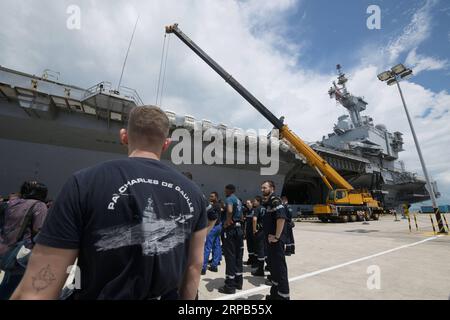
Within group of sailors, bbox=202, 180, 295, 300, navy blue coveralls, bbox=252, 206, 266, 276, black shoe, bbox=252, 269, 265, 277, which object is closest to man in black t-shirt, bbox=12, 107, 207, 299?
group of sailors, bbox=202, 180, 295, 300

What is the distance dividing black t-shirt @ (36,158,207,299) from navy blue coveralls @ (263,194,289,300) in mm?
2876

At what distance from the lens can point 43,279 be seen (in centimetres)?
87

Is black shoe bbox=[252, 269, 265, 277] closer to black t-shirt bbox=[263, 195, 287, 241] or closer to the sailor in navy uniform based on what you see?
the sailor in navy uniform

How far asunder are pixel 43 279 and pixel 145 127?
81 cm

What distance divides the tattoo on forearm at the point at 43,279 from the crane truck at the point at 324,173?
14.4 m

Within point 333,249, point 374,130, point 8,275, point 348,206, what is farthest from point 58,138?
point 374,130

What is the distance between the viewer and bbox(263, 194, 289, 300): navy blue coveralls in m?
3.46

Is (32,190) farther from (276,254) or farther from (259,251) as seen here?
(259,251)

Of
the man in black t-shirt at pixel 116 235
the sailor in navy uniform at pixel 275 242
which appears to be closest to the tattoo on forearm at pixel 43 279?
the man in black t-shirt at pixel 116 235

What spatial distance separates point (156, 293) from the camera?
3.34 ft

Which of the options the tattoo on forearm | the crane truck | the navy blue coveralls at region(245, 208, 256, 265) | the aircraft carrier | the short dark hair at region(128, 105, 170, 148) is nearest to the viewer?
the tattoo on forearm

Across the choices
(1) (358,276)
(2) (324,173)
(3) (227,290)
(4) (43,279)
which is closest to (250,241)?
(3) (227,290)

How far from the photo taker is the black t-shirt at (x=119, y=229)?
3.00ft
